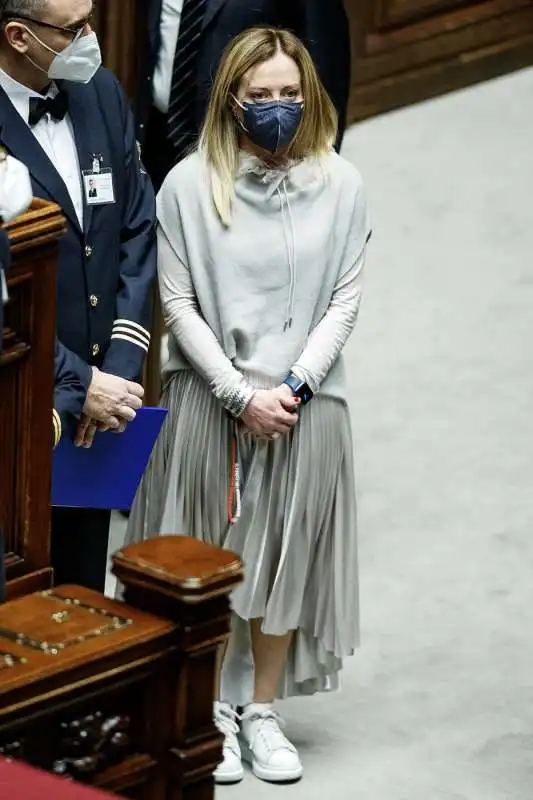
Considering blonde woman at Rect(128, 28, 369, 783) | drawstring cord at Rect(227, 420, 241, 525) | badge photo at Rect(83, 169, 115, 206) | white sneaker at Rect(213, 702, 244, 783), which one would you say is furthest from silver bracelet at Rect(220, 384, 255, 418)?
white sneaker at Rect(213, 702, 244, 783)

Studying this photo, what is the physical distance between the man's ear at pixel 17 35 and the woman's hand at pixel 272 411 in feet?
2.63

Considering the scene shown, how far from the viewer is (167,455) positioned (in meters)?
3.87

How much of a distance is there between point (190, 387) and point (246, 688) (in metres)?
0.68

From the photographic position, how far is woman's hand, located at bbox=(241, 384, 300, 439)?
3.69m

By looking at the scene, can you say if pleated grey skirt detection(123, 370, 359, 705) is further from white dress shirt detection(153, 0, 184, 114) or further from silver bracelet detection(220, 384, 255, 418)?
white dress shirt detection(153, 0, 184, 114)

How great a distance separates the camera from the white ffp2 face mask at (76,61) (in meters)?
3.47

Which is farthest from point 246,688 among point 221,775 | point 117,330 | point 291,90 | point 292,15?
point 292,15

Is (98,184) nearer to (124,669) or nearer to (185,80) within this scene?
(185,80)

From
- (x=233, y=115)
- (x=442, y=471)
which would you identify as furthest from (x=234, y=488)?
(x=442, y=471)

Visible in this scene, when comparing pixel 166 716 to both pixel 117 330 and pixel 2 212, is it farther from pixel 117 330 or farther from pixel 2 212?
pixel 117 330

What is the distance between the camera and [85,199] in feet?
11.7

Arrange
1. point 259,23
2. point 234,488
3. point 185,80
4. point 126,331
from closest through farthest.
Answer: point 126,331 → point 234,488 → point 259,23 → point 185,80

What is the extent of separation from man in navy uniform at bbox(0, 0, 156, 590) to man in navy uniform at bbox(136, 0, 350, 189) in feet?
2.67

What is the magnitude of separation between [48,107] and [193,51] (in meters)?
1.06
